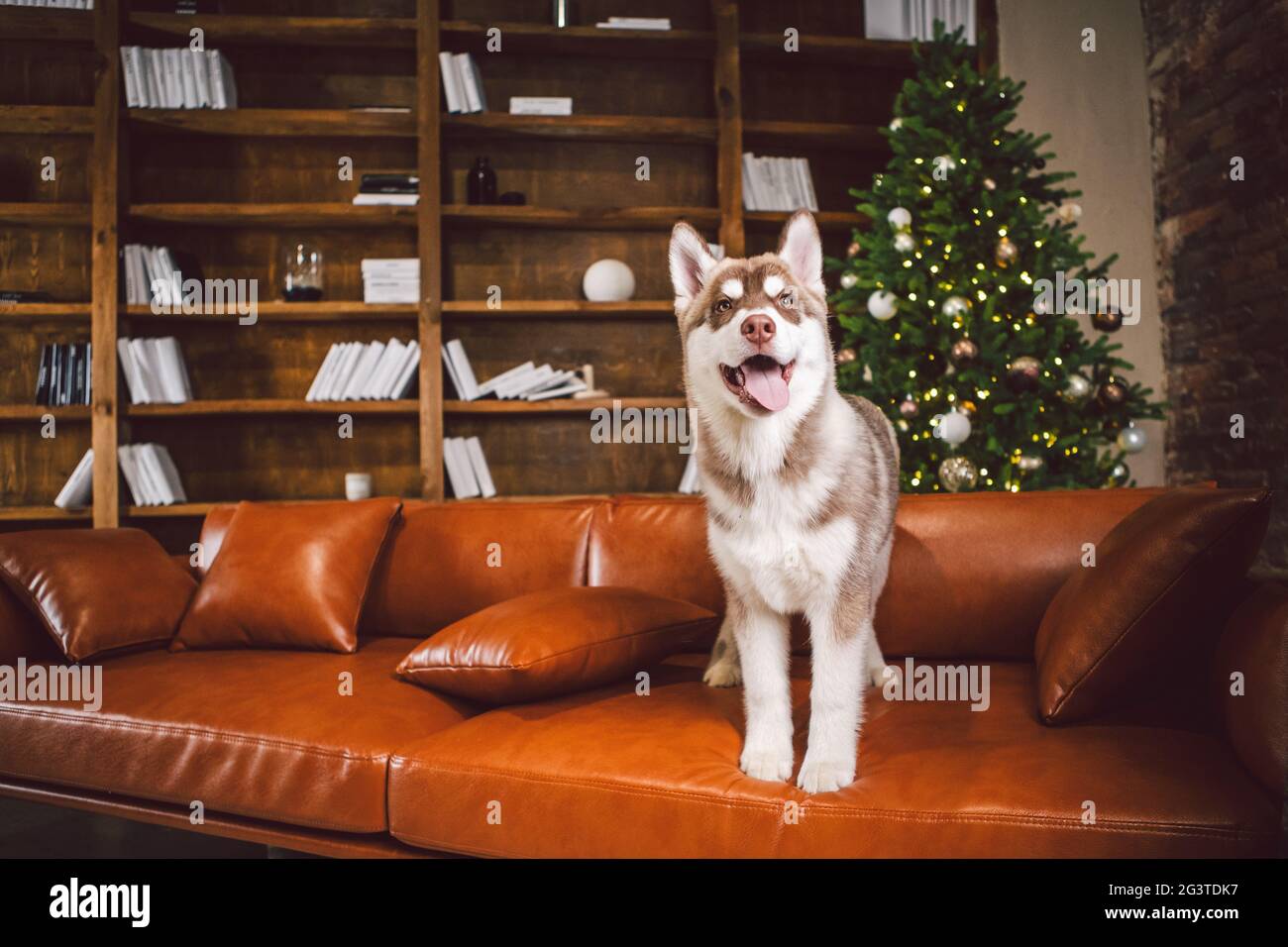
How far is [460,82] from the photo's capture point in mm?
3682

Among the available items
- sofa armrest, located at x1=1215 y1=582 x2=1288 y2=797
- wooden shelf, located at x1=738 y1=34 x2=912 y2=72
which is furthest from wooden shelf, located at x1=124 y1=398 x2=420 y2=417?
sofa armrest, located at x1=1215 y1=582 x2=1288 y2=797

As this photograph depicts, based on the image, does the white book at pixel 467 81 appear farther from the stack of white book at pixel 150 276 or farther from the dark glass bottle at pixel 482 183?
the stack of white book at pixel 150 276

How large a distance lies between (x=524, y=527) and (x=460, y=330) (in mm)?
1956

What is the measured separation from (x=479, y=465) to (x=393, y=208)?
1.15 m

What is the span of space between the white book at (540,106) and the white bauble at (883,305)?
1.61 m

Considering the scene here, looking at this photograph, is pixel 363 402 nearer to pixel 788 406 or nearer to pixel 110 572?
pixel 110 572

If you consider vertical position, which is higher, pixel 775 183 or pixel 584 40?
pixel 584 40

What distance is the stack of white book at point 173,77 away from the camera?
3584mm

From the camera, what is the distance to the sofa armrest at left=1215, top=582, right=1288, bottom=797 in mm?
1067

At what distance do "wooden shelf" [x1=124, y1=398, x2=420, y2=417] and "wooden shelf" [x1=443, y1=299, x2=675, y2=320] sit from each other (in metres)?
0.47

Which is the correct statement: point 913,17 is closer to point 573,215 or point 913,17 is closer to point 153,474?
point 573,215

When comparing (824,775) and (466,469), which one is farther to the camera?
(466,469)

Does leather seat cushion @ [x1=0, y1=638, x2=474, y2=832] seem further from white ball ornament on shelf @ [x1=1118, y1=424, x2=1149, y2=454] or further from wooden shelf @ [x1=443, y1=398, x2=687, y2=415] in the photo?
white ball ornament on shelf @ [x1=1118, y1=424, x2=1149, y2=454]

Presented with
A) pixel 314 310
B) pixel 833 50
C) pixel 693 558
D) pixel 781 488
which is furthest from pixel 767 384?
pixel 833 50
